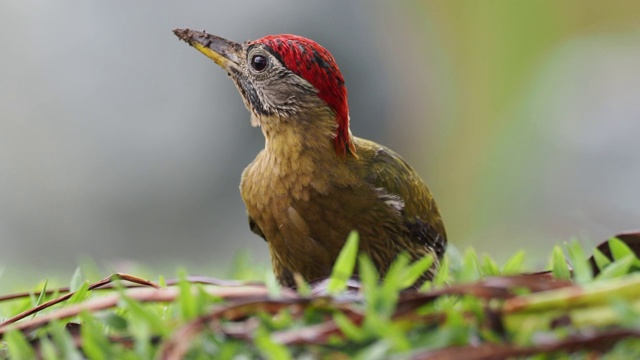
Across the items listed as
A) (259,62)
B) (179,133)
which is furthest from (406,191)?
(179,133)

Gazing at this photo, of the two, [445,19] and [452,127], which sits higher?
[445,19]

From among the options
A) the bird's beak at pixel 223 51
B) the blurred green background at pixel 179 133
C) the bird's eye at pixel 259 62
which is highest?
the bird's beak at pixel 223 51

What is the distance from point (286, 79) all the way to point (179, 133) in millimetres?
4149

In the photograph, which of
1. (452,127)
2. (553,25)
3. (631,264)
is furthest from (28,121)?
(631,264)

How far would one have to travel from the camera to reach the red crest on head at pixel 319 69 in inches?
106

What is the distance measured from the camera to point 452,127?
356 inches

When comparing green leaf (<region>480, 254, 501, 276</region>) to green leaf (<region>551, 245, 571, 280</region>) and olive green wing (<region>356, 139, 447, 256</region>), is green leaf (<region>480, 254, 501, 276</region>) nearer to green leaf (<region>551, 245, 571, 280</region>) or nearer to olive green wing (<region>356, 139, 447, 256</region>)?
green leaf (<region>551, 245, 571, 280</region>)

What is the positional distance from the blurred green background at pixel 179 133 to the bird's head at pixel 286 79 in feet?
11.7

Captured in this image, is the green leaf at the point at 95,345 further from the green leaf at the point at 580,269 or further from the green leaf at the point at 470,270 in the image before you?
the green leaf at the point at 470,270

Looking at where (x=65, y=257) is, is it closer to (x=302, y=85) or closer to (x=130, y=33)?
(x=130, y=33)

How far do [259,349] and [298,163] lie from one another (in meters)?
1.40

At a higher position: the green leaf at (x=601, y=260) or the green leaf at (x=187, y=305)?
the green leaf at (x=187, y=305)

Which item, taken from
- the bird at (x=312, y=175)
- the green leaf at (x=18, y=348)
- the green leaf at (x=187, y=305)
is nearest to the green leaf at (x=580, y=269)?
the green leaf at (x=187, y=305)

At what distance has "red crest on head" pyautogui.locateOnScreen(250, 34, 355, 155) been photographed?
8.84 feet
